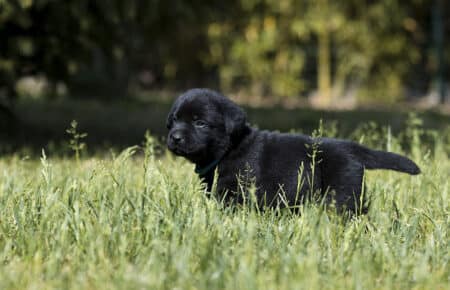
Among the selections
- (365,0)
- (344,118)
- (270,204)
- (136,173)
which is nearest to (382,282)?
(270,204)

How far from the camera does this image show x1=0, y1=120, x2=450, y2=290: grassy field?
310cm

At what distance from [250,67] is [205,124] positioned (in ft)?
45.6

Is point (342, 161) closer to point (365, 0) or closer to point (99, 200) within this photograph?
point (99, 200)

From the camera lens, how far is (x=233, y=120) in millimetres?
4254

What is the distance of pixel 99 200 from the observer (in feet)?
13.2

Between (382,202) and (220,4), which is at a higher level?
(220,4)

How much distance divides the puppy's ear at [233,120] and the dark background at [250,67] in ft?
14.0

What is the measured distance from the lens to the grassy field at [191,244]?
Answer: 122 inches

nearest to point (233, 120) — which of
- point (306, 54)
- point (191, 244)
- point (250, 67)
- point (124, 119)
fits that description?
point (191, 244)

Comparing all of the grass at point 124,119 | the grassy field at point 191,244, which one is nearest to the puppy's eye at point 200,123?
the grassy field at point 191,244

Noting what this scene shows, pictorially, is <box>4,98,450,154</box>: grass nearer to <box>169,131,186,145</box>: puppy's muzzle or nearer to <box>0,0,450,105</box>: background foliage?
<box>0,0,450,105</box>: background foliage

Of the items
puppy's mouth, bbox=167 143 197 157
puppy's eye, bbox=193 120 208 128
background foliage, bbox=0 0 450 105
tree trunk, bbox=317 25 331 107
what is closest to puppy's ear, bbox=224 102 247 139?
puppy's eye, bbox=193 120 208 128

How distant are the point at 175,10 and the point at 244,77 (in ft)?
36.1

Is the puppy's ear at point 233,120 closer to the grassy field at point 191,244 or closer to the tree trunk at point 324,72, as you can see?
the grassy field at point 191,244
